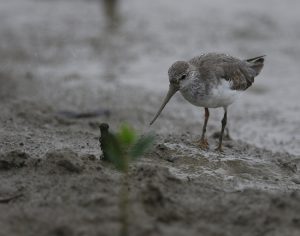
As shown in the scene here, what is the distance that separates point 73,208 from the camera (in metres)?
4.60

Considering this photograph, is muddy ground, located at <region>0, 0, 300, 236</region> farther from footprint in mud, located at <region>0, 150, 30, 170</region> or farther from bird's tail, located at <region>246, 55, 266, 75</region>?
bird's tail, located at <region>246, 55, 266, 75</region>

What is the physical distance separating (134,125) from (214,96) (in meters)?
2.10

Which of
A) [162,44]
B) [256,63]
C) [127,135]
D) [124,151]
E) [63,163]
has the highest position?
[162,44]

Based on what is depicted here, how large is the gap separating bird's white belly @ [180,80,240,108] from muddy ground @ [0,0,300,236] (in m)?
0.52

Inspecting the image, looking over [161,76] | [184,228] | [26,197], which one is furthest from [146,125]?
[184,228]

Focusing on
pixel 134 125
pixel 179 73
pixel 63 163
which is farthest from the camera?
pixel 134 125

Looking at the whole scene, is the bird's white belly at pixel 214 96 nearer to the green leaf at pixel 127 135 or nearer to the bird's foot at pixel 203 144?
the bird's foot at pixel 203 144

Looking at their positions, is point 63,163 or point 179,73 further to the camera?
point 179,73

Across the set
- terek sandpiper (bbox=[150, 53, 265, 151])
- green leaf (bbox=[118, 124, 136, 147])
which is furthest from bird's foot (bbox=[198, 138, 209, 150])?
green leaf (bbox=[118, 124, 136, 147])

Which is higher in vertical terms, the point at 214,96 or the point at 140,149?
the point at 214,96

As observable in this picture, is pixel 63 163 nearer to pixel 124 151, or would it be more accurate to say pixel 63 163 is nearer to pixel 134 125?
pixel 124 151

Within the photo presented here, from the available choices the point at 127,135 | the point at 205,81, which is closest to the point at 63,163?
the point at 127,135

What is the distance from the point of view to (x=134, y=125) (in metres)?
8.91

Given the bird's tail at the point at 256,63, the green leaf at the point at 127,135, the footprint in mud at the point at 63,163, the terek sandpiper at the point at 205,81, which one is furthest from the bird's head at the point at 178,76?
the green leaf at the point at 127,135
